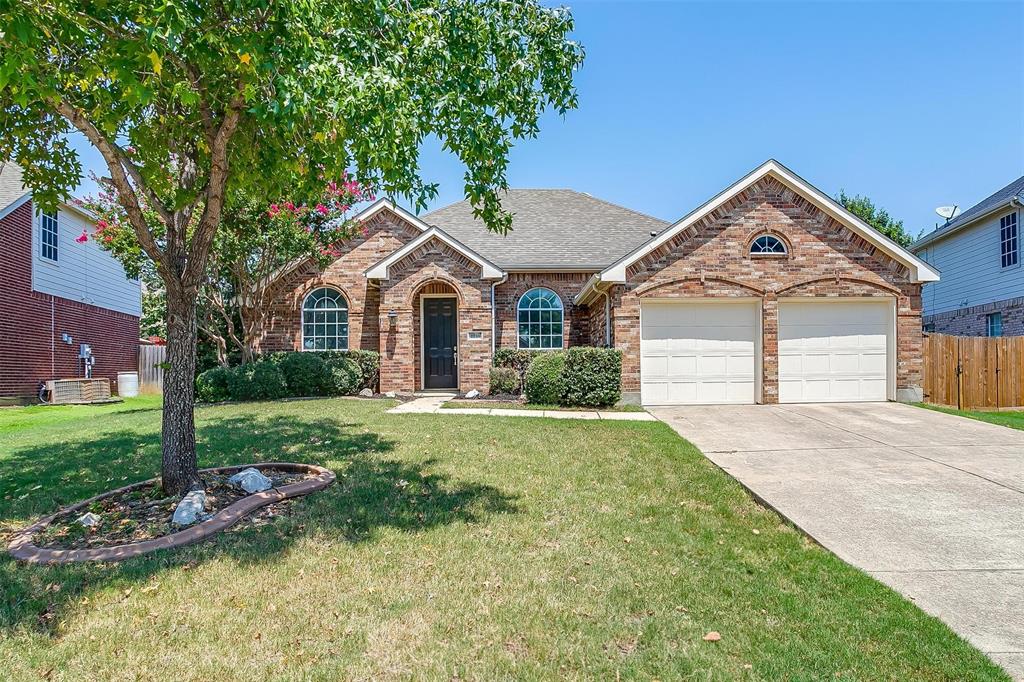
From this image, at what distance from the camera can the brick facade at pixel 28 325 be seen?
14719 millimetres

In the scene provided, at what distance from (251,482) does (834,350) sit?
13.0 metres

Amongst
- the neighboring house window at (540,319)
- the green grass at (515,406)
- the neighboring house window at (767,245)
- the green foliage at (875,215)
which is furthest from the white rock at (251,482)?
the green foliage at (875,215)

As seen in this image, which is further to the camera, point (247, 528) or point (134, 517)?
point (134, 517)

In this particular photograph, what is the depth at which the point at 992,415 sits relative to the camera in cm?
1176

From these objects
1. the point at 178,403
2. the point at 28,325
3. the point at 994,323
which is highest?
the point at 28,325

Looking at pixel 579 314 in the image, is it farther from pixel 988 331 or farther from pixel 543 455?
pixel 988 331

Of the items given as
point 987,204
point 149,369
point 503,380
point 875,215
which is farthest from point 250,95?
point 875,215

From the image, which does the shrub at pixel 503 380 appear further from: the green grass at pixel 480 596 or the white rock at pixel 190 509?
the white rock at pixel 190 509

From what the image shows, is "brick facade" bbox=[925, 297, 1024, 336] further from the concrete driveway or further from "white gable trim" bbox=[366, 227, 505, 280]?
"white gable trim" bbox=[366, 227, 505, 280]

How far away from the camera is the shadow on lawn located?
3.76 m

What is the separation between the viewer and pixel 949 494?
5.77m

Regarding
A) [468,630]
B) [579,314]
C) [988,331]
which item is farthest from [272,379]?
[988,331]

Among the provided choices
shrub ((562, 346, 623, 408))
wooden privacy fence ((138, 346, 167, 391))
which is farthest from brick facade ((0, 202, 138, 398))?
shrub ((562, 346, 623, 408))

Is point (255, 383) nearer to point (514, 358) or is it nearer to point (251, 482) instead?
point (514, 358)
